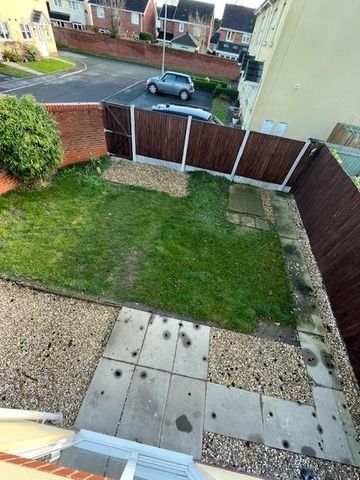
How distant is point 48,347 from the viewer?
382 cm

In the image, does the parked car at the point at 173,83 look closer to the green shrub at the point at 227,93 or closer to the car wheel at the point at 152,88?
the car wheel at the point at 152,88

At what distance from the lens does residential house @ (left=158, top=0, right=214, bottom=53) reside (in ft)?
108

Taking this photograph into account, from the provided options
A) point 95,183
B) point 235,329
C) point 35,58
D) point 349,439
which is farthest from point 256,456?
point 35,58

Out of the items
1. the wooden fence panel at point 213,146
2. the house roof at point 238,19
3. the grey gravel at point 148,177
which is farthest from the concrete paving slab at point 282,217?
the house roof at point 238,19

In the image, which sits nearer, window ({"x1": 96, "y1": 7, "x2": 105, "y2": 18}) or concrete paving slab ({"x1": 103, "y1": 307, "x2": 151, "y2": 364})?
concrete paving slab ({"x1": 103, "y1": 307, "x2": 151, "y2": 364})

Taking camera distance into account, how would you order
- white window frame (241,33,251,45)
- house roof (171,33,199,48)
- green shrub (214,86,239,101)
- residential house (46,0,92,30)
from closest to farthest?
green shrub (214,86,239,101)
house roof (171,33,199,48)
residential house (46,0,92,30)
white window frame (241,33,251,45)

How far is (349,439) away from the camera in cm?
345

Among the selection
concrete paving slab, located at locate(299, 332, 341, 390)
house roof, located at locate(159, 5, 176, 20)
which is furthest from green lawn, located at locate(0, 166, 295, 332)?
house roof, located at locate(159, 5, 176, 20)

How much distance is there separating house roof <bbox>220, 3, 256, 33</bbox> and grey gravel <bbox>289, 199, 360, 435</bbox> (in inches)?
1576

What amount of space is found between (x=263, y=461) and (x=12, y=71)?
21.2 meters

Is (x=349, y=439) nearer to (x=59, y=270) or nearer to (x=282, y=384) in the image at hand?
(x=282, y=384)

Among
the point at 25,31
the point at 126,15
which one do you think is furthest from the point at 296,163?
the point at 126,15

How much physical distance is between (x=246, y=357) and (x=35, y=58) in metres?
23.8

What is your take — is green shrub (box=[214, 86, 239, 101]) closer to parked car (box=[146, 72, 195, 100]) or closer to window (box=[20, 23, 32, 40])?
parked car (box=[146, 72, 195, 100])
